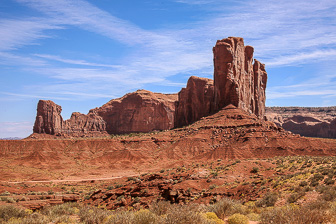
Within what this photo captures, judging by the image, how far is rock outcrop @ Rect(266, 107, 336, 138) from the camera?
120m

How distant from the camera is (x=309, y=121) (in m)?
140

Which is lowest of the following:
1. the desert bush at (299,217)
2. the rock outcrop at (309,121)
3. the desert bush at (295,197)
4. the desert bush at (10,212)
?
the desert bush at (295,197)

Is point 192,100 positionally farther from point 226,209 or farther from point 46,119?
point 226,209

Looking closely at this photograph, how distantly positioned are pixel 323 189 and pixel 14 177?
44.7m

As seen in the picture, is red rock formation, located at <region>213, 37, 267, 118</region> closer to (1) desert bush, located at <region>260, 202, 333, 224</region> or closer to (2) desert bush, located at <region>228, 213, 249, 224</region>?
(2) desert bush, located at <region>228, 213, 249, 224</region>

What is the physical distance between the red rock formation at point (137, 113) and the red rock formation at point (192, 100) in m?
34.4

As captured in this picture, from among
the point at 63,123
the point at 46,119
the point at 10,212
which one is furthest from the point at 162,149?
the point at 63,123

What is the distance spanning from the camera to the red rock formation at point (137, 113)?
430 feet

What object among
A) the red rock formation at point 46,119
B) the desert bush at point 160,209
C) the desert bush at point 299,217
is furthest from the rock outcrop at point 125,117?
the desert bush at point 299,217

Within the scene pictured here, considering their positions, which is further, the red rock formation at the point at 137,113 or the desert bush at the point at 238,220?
the red rock formation at the point at 137,113

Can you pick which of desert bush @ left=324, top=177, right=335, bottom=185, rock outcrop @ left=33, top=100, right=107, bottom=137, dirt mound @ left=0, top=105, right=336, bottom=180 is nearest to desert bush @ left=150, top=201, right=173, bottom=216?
desert bush @ left=324, top=177, right=335, bottom=185

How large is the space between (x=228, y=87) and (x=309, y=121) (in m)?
84.4

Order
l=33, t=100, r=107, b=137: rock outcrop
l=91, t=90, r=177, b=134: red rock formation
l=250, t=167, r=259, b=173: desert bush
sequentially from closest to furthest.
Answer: l=250, t=167, r=259, b=173: desert bush, l=33, t=100, r=107, b=137: rock outcrop, l=91, t=90, r=177, b=134: red rock formation

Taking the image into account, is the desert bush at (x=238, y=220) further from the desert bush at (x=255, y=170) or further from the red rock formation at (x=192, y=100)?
the red rock formation at (x=192, y=100)
